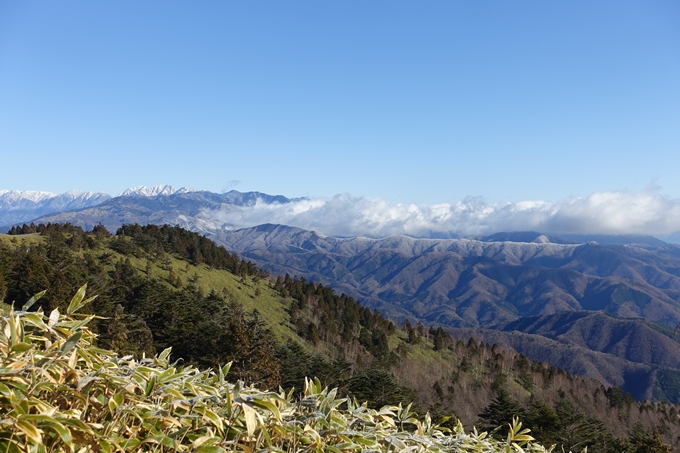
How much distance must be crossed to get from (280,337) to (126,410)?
68648 mm

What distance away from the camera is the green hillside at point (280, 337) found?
36875 mm

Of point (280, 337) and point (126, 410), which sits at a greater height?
point (126, 410)

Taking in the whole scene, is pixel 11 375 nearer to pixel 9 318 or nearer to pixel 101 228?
pixel 9 318

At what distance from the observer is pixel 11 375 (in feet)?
6.79

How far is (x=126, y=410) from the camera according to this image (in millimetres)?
2160

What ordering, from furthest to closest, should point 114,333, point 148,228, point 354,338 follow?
point 148,228
point 354,338
point 114,333

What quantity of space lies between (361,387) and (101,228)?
60256 mm

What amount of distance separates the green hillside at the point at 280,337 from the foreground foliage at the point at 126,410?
16901 millimetres

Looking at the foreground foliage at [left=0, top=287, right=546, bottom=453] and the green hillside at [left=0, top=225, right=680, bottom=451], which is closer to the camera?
the foreground foliage at [left=0, top=287, right=546, bottom=453]

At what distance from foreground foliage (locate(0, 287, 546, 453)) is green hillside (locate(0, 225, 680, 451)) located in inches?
665

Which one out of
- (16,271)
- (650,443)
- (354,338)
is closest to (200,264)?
(354,338)

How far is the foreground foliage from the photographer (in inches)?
79.1

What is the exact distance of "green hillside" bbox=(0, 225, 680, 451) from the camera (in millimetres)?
36875

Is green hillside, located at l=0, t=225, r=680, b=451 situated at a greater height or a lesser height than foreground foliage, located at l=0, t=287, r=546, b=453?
lesser
